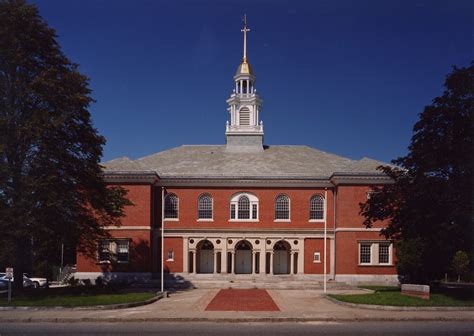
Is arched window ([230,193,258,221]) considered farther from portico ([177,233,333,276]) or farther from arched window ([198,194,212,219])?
arched window ([198,194,212,219])

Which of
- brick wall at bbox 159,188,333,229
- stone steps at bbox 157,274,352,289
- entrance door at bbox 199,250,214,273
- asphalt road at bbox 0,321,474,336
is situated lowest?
stone steps at bbox 157,274,352,289

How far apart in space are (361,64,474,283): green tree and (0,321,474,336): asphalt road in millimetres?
6692

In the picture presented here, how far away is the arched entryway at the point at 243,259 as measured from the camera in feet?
155

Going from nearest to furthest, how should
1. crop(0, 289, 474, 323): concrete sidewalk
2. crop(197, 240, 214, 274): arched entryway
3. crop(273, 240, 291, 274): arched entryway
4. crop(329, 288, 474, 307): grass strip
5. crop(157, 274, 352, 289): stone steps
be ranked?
crop(0, 289, 474, 323): concrete sidewalk
crop(329, 288, 474, 307): grass strip
crop(157, 274, 352, 289): stone steps
crop(273, 240, 291, 274): arched entryway
crop(197, 240, 214, 274): arched entryway

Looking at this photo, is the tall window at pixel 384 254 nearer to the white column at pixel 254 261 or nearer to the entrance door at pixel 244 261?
the white column at pixel 254 261

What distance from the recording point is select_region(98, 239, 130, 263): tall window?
43.6 m

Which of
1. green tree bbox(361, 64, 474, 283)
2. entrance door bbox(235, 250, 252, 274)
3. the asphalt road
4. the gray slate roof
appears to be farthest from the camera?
entrance door bbox(235, 250, 252, 274)

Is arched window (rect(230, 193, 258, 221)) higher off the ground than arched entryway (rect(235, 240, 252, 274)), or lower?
higher

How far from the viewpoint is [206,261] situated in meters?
47.2

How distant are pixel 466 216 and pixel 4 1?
26.5m

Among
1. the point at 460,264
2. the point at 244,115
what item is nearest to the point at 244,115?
the point at 244,115

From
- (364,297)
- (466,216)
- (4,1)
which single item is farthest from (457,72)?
(4,1)

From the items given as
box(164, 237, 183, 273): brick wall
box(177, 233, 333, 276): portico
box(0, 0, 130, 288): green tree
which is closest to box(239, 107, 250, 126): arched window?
box(177, 233, 333, 276): portico

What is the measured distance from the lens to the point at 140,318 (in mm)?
21203
